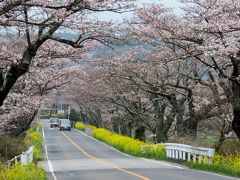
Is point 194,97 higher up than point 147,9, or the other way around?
point 147,9

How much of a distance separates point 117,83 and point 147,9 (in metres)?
17.9

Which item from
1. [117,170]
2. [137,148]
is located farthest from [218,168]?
[137,148]

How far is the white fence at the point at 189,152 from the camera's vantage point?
19283 millimetres

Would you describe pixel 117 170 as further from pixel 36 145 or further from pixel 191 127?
pixel 36 145

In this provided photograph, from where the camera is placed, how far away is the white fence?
63.3 ft

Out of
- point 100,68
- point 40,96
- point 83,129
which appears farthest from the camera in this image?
point 83,129

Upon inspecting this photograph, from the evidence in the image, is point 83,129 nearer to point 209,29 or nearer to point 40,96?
point 40,96

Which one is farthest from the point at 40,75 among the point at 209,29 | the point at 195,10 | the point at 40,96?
the point at 209,29

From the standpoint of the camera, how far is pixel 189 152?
21688 millimetres

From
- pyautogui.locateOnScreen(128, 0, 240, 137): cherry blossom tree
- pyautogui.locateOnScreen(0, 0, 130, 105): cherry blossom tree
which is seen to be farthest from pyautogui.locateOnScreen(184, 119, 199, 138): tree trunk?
pyautogui.locateOnScreen(0, 0, 130, 105): cherry blossom tree

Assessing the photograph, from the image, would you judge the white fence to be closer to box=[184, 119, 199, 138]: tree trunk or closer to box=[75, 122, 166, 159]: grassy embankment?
box=[75, 122, 166, 159]: grassy embankment

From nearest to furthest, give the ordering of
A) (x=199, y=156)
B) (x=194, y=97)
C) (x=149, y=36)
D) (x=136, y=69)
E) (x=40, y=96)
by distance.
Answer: (x=199, y=156) → (x=149, y=36) → (x=40, y=96) → (x=194, y=97) → (x=136, y=69)

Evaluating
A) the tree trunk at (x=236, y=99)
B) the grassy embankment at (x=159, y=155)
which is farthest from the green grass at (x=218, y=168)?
the tree trunk at (x=236, y=99)

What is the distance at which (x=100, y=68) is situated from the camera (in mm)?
37156
